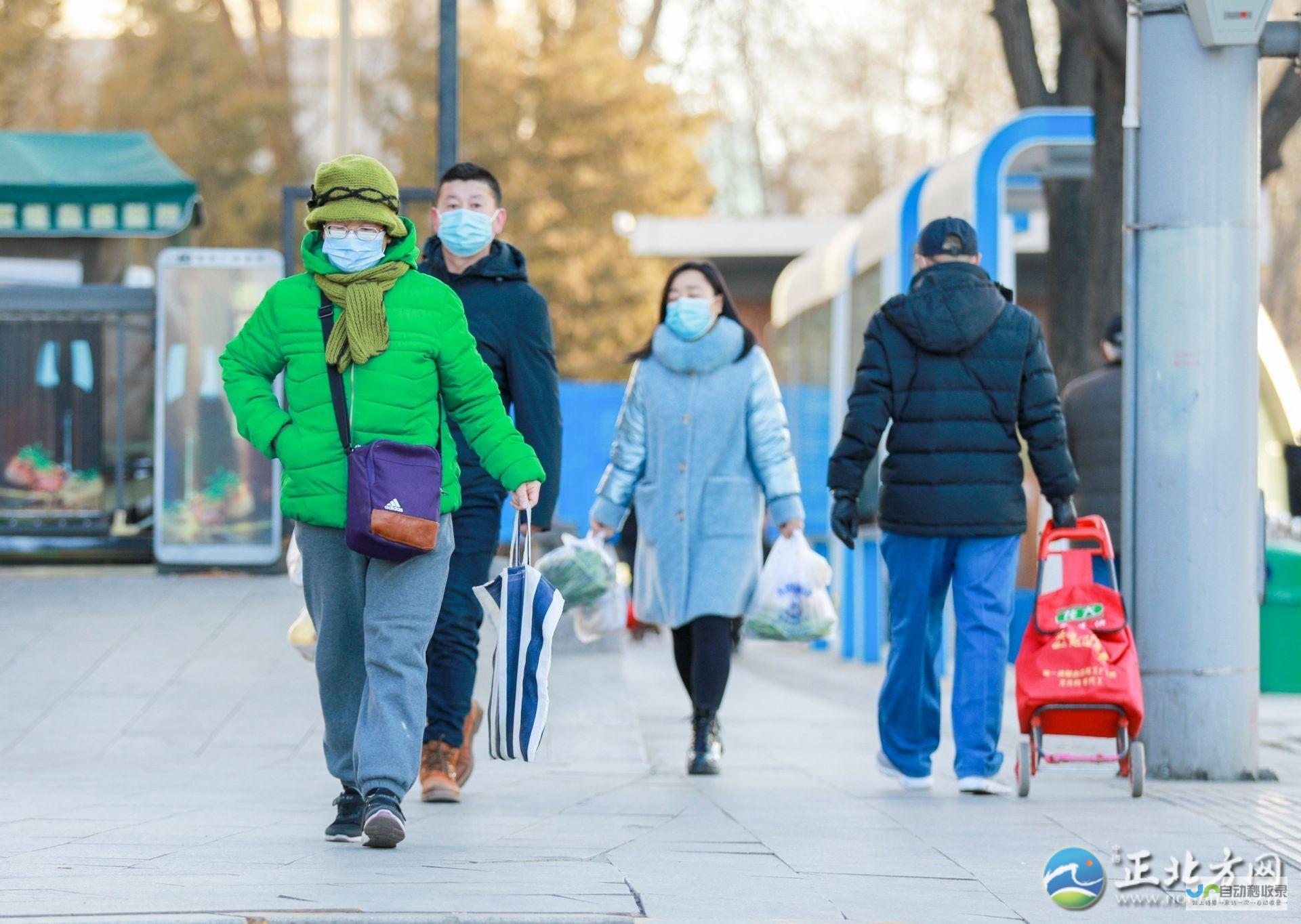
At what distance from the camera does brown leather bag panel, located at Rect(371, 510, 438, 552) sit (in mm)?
4941

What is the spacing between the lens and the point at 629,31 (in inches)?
1314

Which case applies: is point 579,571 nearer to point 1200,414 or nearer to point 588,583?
point 588,583

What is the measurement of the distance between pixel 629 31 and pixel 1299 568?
86.2 ft

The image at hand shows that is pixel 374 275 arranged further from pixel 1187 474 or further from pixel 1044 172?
pixel 1044 172

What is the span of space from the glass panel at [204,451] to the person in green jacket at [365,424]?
5248mm

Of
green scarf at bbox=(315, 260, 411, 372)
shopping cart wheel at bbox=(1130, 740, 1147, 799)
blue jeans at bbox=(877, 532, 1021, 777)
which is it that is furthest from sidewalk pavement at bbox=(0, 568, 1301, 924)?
green scarf at bbox=(315, 260, 411, 372)

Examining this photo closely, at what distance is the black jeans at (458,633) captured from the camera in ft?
19.9

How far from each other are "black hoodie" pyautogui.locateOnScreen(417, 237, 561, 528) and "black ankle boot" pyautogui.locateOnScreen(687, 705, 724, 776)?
1.14 m

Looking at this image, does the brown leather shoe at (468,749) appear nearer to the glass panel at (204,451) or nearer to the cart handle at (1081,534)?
the cart handle at (1081,534)

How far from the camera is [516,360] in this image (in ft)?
20.3

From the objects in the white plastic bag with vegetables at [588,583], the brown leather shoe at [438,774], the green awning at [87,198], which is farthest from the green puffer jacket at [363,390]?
the green awning at [87,198]

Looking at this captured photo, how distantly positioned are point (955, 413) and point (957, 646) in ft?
2.43

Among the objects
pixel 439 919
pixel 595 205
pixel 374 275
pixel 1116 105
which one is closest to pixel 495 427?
pixel 374 275

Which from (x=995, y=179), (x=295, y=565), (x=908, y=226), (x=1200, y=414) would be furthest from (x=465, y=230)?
(x=908, y=226)
